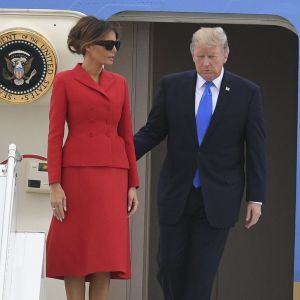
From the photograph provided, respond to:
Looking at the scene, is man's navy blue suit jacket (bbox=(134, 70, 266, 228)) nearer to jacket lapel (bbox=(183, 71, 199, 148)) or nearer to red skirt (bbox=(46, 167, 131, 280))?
jacket lapel (bbox=(183, 71, 199, 148))

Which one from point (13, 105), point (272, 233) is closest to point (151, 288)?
point (272, 233)

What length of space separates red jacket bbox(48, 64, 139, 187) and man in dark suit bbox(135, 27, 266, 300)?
30 centimetres

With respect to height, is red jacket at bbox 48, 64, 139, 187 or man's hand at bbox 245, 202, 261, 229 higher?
red jacket at bbox 48, 64, 139, 187

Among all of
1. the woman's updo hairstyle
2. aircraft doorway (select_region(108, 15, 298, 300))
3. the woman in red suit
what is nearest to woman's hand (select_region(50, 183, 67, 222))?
the woman in red suit

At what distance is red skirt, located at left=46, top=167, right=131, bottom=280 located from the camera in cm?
374

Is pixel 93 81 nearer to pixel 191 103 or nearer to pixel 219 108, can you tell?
pixel 191 103

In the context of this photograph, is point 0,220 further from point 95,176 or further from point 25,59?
point 25,59

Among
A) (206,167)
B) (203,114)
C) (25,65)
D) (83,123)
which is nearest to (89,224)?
(83,123)

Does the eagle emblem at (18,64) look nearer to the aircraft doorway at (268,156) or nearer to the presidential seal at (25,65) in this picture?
the presidential seal at (25,65)

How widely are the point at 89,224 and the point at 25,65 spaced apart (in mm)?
1195

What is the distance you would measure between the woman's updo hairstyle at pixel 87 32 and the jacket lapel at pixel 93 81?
0.09 meters

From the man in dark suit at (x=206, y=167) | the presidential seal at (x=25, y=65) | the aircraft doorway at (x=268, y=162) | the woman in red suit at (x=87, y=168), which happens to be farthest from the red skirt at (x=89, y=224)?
the aircraft doorway at (x=268, y=162)

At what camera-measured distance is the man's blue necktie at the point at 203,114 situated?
3908mm

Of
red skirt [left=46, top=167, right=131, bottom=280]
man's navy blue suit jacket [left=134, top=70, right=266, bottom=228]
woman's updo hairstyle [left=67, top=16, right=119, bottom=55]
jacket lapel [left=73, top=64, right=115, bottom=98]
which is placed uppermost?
woman's updo hairstyle [left=67, top=16, right=119, bottom=55]
